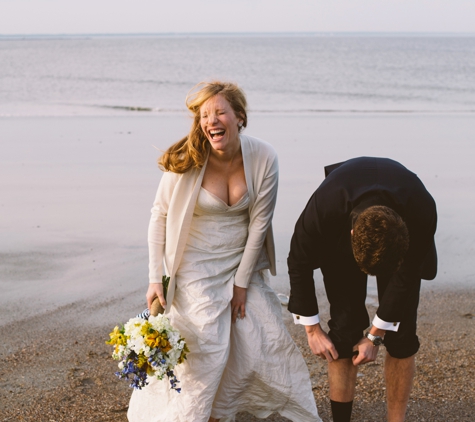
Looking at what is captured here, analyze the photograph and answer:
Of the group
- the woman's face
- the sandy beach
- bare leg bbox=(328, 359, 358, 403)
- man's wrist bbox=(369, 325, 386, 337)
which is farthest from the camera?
the sandy beach

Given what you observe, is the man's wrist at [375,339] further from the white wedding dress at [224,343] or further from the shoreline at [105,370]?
the shoreline at [105,370]

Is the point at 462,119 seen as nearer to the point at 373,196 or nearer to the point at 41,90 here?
the point at 373,196

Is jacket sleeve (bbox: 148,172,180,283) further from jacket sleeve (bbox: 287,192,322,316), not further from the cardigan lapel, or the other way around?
jacket sleeve (bbox: 287,192,322,316)

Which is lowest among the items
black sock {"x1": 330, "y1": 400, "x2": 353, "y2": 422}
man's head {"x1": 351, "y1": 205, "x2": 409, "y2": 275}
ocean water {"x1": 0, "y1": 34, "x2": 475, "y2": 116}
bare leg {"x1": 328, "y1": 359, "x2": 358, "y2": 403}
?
ocean water {"x1": 0, "y1": 34, "x2": 475, "y2": 116}

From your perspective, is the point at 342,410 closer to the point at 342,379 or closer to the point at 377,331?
the point at 342,379

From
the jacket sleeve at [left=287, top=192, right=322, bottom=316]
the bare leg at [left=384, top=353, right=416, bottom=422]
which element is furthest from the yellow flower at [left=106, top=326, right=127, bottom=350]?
the bare leg at [left=384, top=353, right=416, bottom=422]

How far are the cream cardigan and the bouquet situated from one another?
0.36 m

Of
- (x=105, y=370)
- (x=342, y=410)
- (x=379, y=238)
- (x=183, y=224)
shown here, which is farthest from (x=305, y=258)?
(x=105, y=370)

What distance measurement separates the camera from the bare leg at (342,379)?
3666 millimetres

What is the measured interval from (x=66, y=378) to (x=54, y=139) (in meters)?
9.43

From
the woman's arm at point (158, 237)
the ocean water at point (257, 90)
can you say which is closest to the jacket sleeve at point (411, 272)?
the woman's arm at point (158, 237)

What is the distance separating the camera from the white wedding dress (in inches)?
143

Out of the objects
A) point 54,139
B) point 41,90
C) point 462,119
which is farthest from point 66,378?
point 41,90

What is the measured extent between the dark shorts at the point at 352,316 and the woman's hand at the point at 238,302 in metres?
0.51
